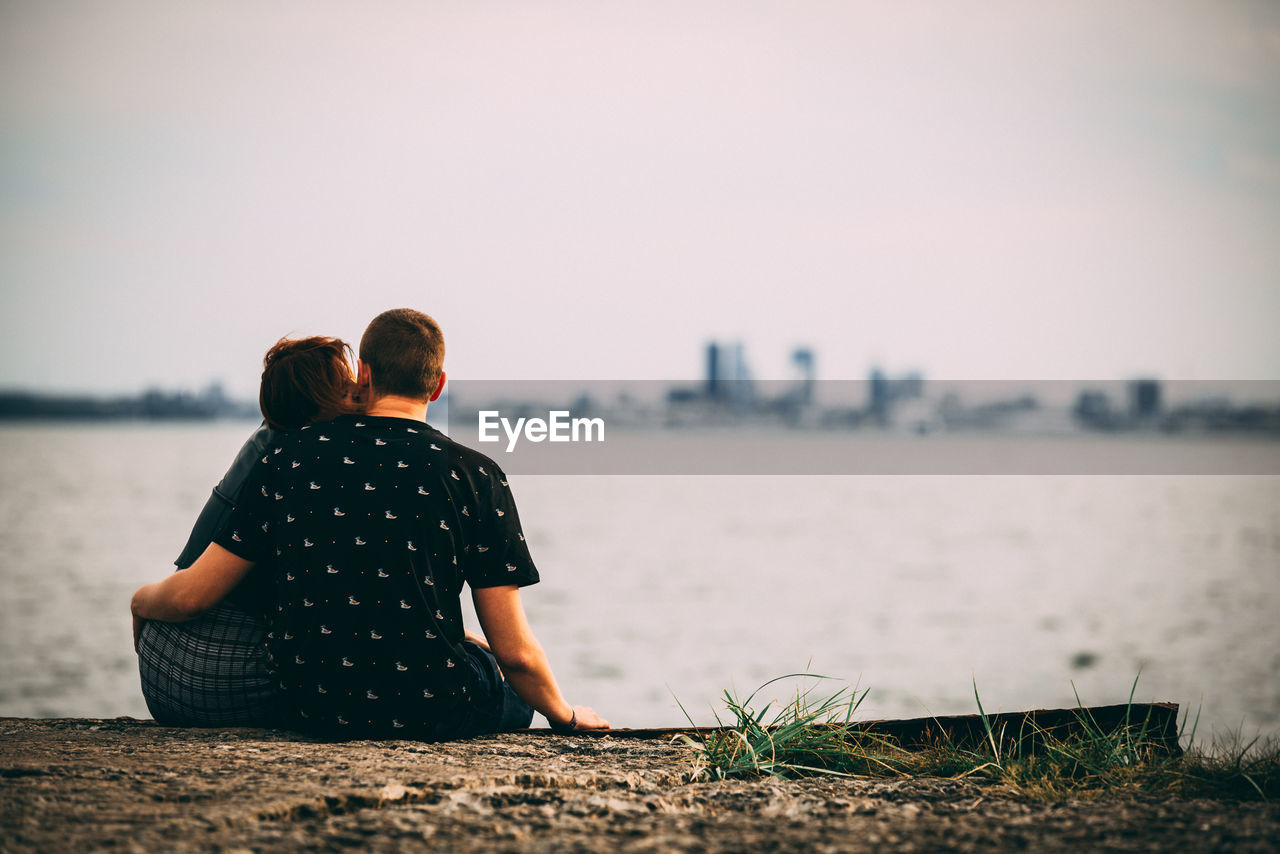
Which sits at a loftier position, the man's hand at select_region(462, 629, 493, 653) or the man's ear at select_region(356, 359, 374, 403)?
the man's ear at select_region(356, 359, 374, 403)

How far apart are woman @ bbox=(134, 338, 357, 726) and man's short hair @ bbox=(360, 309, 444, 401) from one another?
16 centimetres

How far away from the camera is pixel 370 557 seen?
2.80 metres

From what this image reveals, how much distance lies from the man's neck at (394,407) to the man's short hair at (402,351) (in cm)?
2

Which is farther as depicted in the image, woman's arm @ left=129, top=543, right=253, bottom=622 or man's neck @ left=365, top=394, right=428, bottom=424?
man's neck @ left=365, top=394, right=428, bottom=424

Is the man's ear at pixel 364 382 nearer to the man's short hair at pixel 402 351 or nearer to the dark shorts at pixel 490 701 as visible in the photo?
the man's short hair at pixel 402 351

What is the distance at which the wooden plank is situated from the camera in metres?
3.04

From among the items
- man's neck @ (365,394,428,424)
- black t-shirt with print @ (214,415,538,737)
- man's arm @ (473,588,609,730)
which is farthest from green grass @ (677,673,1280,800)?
man's neck @ (365,394,428,424)

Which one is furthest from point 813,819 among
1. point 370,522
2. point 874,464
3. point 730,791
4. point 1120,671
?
point 874,464

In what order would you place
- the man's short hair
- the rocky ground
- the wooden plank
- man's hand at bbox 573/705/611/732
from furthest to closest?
man's hand at bbox 573/705/611/732
the wooden plank
the man's short hair
the rocky ground

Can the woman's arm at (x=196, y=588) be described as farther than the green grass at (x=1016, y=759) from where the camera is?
Yes

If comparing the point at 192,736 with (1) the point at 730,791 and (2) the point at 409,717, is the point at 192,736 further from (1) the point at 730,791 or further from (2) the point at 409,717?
(1) the point at 730,791

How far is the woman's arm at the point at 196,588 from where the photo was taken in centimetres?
283
